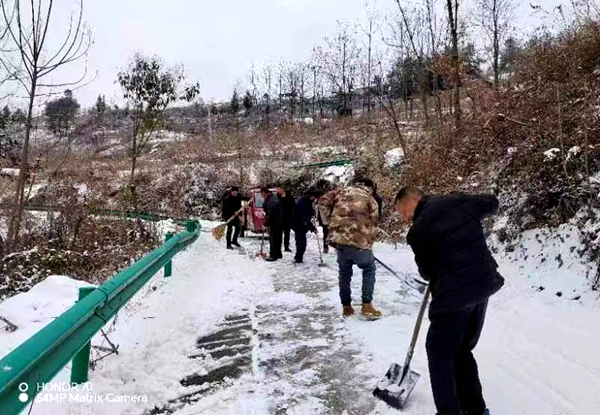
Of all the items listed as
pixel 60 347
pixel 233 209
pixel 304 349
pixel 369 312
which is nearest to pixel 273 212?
pixel 233 209

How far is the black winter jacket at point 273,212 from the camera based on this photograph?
11.8 m

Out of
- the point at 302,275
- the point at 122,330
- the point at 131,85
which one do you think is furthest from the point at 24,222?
the point at 122,330

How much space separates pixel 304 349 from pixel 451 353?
2023mm

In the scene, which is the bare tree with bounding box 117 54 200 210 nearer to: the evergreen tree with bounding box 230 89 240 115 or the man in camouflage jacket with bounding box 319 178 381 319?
the man in camouflage jacket with bounding box 319 178 381 319

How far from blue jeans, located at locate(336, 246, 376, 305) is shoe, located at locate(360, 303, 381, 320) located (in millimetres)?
73

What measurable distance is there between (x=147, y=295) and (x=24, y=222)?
9.60 metres

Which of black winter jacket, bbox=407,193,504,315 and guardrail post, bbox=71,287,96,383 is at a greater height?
black winter jacket, bbox=407,193,504,315

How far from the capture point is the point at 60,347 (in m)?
2.99

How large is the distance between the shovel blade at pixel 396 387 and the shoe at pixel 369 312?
6.94 ft

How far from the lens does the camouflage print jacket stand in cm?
618

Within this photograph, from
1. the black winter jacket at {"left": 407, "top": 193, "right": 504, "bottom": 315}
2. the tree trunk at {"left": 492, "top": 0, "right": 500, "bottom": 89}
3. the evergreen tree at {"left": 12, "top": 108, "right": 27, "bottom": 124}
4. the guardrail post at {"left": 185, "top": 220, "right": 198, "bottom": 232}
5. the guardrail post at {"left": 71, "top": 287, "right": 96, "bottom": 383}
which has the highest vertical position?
the tree trunk at {"left": 492, "top": 0, "right": 500, "bottom": 89}

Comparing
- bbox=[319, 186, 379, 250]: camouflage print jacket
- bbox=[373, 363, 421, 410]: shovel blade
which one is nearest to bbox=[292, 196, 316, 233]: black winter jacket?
bbox=[319, 186, 379, 250]: camouflage print jacket

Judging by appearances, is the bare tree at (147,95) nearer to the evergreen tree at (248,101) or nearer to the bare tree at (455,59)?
the bare tree at (455,59)

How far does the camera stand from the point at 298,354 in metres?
4.75
